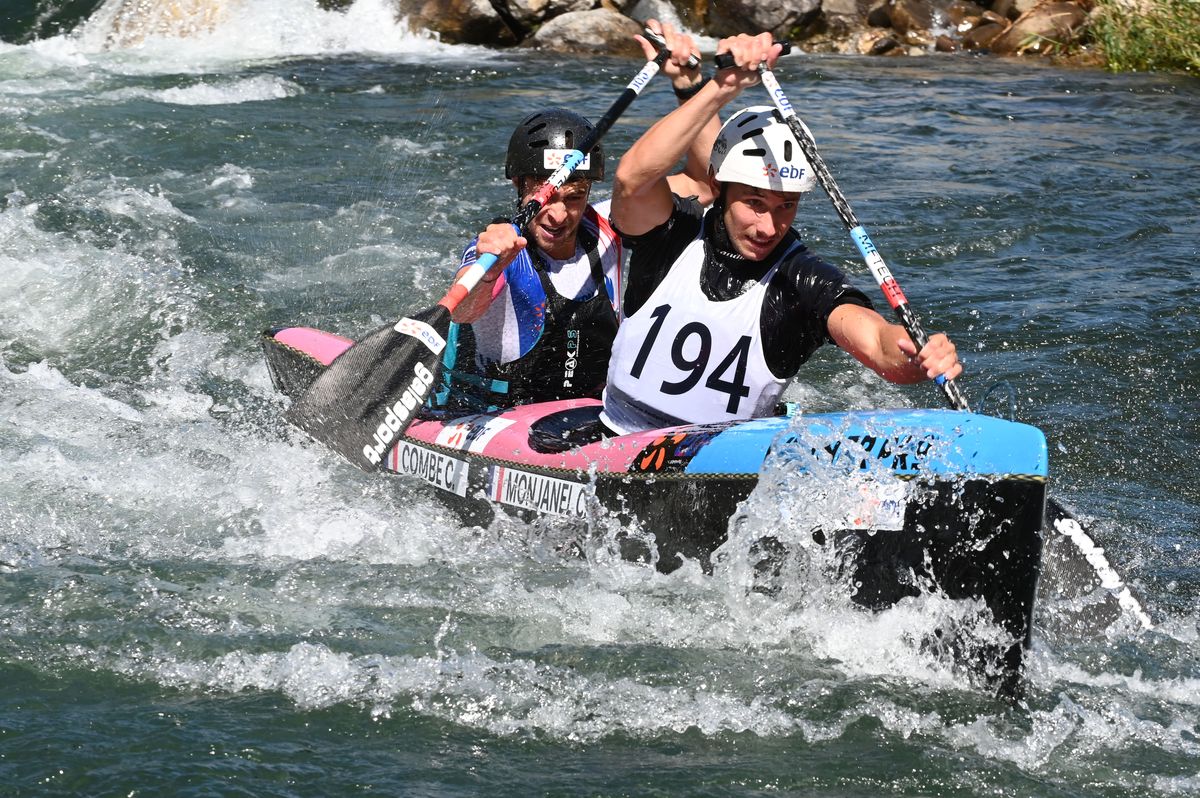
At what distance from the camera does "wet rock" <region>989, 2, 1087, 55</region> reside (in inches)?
603

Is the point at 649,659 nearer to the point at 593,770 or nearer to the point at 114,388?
the point at 593,770

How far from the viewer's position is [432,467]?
534cm

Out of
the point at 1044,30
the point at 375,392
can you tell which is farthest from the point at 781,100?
the point at 1044,30

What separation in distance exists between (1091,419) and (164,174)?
7138 millimetres

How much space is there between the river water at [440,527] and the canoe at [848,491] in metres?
0.11

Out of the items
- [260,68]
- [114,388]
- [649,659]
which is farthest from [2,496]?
[260,68]

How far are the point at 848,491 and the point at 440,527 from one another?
5.82 ft

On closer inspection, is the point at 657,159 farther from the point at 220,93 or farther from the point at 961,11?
the point at 961,11

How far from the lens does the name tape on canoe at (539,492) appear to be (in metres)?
4.84

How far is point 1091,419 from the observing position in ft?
21.7

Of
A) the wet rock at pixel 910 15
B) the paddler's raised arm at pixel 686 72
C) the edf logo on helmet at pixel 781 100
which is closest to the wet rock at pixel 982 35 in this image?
the wet rock at pixel 910 15

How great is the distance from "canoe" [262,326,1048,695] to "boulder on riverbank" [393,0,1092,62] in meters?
11.5

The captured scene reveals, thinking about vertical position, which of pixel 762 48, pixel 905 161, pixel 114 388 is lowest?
pixel 114 388

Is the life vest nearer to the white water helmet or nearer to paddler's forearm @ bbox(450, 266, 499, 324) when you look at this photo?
paddler's forearm @ bbox(450, 266, 499, 324)
